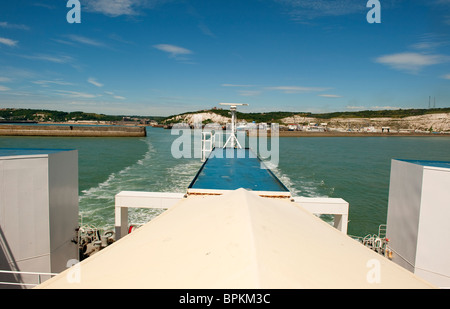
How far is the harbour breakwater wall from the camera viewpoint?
63325 millimetres

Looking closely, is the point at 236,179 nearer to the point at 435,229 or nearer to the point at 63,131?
the point at 435,229

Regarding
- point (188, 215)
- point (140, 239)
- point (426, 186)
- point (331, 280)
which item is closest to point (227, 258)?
point (331, 280)

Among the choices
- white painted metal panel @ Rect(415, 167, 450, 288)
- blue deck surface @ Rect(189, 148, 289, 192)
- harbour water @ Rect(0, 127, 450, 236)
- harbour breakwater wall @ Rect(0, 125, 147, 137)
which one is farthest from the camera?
harbour breakwater wall @ Rect(0, 125, 147, 137)

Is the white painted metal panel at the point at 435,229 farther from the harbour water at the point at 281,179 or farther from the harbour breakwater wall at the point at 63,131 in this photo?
the harbour breakwater wall at the point at 63,131

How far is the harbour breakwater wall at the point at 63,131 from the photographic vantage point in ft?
208

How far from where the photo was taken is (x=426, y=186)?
20.3 ft

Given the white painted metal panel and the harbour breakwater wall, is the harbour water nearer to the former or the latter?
the white painted metal panel

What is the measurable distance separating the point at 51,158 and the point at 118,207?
2590 millimetres

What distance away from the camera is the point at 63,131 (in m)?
66.5

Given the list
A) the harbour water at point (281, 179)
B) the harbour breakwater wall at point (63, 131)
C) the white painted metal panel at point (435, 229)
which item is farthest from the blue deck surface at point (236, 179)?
the harbour breakwater wall at point (63, 131)

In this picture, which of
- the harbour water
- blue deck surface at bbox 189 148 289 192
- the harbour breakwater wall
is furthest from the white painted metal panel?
the harbour breakwater wall

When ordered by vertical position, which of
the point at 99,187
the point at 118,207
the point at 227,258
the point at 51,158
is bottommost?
the point at 99,187
